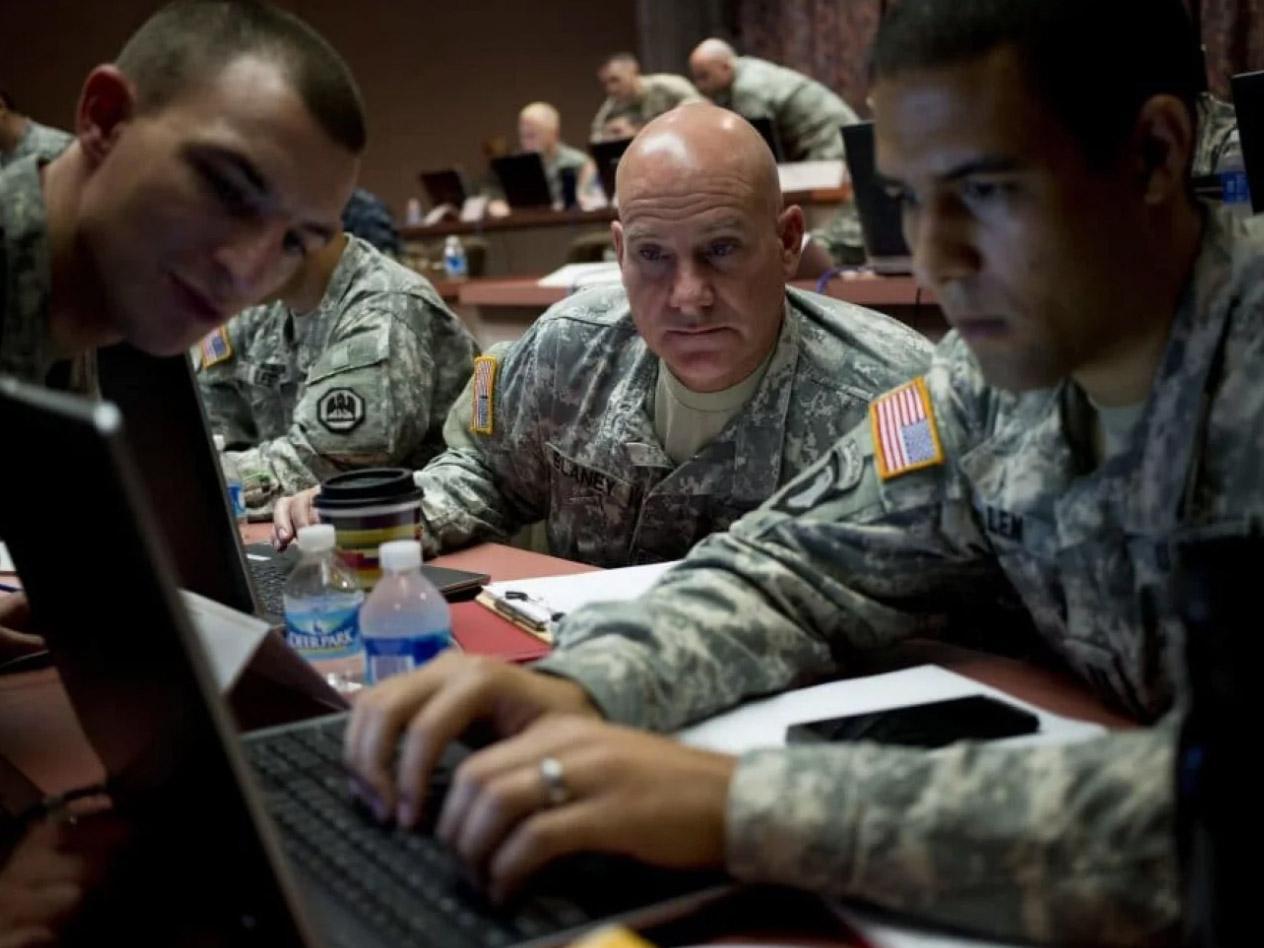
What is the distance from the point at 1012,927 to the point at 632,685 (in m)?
0.35

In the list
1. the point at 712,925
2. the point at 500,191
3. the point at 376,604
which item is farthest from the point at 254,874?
the point at 500,191

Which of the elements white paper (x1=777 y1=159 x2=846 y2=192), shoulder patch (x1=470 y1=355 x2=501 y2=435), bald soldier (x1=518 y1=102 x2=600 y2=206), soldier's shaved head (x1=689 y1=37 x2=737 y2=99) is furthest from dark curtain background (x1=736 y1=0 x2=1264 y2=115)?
shoulder patch (x1=470 y1=355 x2=501 y2=435)

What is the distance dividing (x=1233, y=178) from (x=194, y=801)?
2.37 m

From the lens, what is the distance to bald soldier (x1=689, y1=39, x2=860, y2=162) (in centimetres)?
688

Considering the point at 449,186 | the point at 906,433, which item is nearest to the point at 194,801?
the point at 906,433

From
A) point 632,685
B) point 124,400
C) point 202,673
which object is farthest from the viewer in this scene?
point 124,400

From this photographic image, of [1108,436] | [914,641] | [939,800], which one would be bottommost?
[914,641]

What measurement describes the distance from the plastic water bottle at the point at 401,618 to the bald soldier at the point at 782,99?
5922 millimetres

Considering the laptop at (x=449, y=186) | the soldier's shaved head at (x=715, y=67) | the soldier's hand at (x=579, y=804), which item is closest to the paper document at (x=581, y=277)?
the soldier's hand at (x=579, y=804)

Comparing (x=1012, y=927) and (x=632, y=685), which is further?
(x=632, y=685)

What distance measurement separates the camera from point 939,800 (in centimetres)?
75

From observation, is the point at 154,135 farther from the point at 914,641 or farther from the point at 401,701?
the point at 914,641

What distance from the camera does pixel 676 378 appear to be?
6.10ft

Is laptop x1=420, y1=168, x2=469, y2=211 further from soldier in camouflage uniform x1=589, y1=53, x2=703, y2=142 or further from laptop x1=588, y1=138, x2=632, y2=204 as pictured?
laptop x1=588, y1=138, x2=632, y2=204
